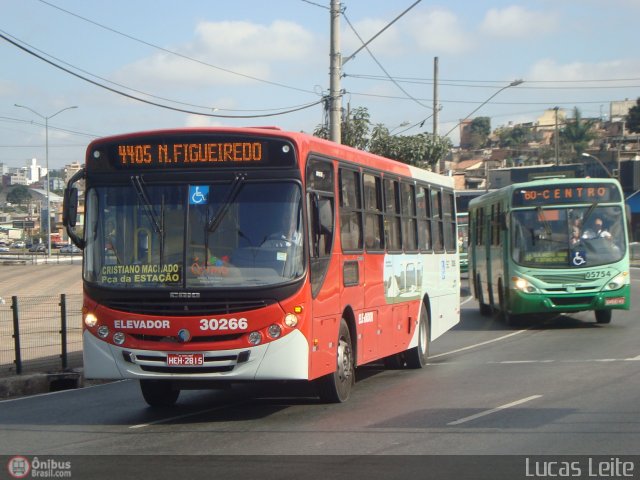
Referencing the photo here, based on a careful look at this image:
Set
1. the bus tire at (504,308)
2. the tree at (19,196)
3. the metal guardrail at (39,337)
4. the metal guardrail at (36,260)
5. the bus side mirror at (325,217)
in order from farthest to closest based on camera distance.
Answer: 1. the tree at (19,196)
2. the metal guardrail at (36,260)
3. the bus tire at (504,308)
4. the metal guardrail at (39,337)
5. the bus side mirror at (325,217)

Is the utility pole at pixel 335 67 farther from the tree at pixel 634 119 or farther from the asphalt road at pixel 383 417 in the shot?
the tree at pixel 634 119

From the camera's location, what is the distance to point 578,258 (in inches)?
836

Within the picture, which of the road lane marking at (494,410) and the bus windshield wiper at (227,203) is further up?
the bus windshield wiper at (227,203)

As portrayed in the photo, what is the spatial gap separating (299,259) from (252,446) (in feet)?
6.99

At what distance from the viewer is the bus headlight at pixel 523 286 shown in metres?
21.6

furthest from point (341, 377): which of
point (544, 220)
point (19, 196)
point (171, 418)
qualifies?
point (19, 196)

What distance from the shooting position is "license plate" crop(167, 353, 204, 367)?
10.1 m

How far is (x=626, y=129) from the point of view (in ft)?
376

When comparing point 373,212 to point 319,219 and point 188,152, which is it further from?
point 188,152

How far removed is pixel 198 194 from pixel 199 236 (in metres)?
0.47

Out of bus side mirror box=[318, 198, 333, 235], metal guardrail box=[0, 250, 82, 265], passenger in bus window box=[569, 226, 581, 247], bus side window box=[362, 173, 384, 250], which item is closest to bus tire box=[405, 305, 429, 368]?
bus side window box=[362, 173, 384, 250]

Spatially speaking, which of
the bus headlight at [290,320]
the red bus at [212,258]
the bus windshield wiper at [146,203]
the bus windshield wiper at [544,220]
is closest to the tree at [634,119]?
the bus windshield wiper at [544,220]

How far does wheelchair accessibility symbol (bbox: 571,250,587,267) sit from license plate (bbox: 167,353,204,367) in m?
12.9

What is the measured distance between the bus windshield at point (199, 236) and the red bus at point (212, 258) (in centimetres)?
1
